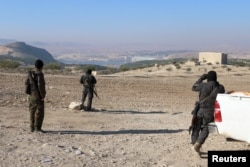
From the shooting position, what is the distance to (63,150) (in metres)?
9.93

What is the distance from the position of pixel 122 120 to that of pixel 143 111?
3.30 meters

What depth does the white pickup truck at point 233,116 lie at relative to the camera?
355 inches

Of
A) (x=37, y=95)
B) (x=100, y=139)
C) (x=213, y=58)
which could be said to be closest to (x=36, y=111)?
(x=37, y=95)

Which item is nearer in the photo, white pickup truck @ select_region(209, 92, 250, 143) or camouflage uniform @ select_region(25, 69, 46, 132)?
white pickup truck @ select_region(209, 92, 250, 143)

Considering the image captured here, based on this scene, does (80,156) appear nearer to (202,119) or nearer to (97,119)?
(202,119)

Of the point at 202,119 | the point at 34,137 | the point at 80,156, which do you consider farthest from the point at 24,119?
the point at 202,119

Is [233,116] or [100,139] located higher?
[233,116]

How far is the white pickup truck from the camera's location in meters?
9.02

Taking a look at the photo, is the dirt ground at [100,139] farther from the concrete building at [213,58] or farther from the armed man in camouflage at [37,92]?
the concrete building at [213,58]

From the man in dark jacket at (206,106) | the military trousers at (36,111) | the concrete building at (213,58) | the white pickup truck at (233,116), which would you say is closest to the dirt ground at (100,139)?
the military trousers at (36,111)

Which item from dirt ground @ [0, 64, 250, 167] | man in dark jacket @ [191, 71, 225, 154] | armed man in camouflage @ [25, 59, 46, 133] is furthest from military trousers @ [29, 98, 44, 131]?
man in dark jacket @ [191, 71, 225, 154]

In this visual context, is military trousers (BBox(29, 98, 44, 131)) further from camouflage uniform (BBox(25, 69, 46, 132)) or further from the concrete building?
the concrete building

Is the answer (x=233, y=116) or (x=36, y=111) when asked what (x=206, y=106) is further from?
(x=36, y=111)

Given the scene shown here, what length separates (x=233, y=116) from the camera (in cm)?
915
